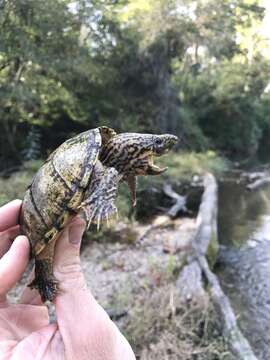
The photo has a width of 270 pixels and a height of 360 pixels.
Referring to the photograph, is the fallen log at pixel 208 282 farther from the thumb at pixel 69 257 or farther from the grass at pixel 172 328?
the thumb at pixel 69 257

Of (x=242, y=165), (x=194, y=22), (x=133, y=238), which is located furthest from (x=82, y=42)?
(x=242, y=165)

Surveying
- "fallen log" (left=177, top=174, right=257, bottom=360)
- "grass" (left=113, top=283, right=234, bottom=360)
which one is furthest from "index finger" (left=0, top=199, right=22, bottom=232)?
"fallen log" (left=177, top=174, right=257, bottom=360)

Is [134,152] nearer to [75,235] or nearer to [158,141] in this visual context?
[158,141]

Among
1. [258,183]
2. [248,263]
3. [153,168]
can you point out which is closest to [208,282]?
[248,263]

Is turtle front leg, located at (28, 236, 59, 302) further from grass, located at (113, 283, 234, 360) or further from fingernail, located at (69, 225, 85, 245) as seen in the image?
grass, located at (113, 283, 234, 360)

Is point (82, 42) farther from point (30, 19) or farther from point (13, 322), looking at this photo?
point (13, 322)

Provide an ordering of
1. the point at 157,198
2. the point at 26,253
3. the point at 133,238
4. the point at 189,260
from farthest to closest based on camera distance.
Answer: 1. the point at 157,198
2. the point at 133,238
3. the point at 189,260
4. the point at 26,253
